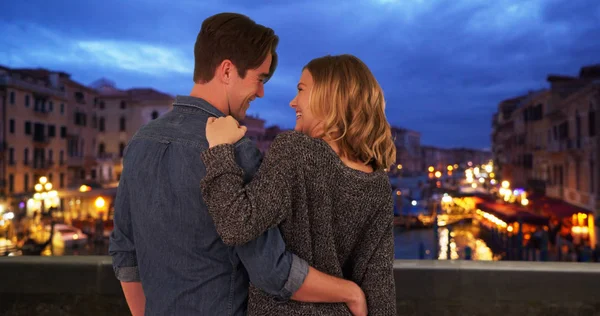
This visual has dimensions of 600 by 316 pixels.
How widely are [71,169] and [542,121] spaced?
32784 millimetres

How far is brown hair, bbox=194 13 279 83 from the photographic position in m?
1.48

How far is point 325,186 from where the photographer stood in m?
1.44

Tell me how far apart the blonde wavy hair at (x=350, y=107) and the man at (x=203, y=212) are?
18 cm

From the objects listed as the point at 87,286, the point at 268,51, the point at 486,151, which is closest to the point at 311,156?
the point at 268,51

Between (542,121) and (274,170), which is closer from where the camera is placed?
(274,170)

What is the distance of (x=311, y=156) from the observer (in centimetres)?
142

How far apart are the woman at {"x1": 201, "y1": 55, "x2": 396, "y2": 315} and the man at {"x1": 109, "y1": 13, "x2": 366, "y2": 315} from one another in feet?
0.19

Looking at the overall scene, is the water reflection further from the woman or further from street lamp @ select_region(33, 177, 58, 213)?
street lamp @ select_region(33, 177, 58, 213)

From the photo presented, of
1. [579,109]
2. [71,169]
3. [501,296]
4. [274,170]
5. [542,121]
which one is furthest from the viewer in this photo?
[71,169]

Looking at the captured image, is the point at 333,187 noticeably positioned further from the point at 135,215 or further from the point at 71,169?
the point at 71,169

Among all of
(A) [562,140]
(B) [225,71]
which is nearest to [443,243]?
(A) [562,140]

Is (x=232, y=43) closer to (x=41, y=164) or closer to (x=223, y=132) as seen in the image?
(x=223, y=132)

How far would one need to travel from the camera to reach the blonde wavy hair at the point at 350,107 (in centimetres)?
154

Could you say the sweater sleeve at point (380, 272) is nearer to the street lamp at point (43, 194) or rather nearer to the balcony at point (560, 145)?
the balcony at point (560, 145)
